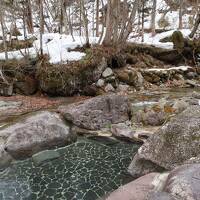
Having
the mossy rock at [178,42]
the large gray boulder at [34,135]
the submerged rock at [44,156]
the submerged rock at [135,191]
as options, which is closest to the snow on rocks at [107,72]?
the mossy rock at [178,42]

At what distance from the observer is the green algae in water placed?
5.23 m

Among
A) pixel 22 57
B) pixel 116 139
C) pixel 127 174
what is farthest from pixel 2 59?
Result: pixel 127 174

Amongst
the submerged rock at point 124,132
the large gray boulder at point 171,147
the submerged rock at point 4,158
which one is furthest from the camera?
the submerged rock at point 124,132

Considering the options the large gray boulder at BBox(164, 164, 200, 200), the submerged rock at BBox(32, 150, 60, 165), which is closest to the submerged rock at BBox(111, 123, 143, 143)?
the submerged rock at BBox(32, 150, 60, 165)

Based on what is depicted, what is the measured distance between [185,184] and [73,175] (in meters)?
2.59

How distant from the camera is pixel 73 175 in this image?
19.1 feet

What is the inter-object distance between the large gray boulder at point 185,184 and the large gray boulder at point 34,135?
349 cm

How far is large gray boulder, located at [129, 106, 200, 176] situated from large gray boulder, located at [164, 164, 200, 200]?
119 centimetres

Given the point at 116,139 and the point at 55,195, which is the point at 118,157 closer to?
the point at 116,139

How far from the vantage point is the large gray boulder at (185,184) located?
A: 363 centimetres

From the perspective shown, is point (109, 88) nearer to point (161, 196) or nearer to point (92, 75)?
point (92, 75)

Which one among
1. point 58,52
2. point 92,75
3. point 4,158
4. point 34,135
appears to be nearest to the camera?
point 4,158

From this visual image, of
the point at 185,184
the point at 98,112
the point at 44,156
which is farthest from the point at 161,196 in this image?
the point at 98,112

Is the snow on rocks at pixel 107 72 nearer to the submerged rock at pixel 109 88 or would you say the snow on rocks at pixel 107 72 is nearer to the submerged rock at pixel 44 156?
the submerged rock at pixel 109 88
